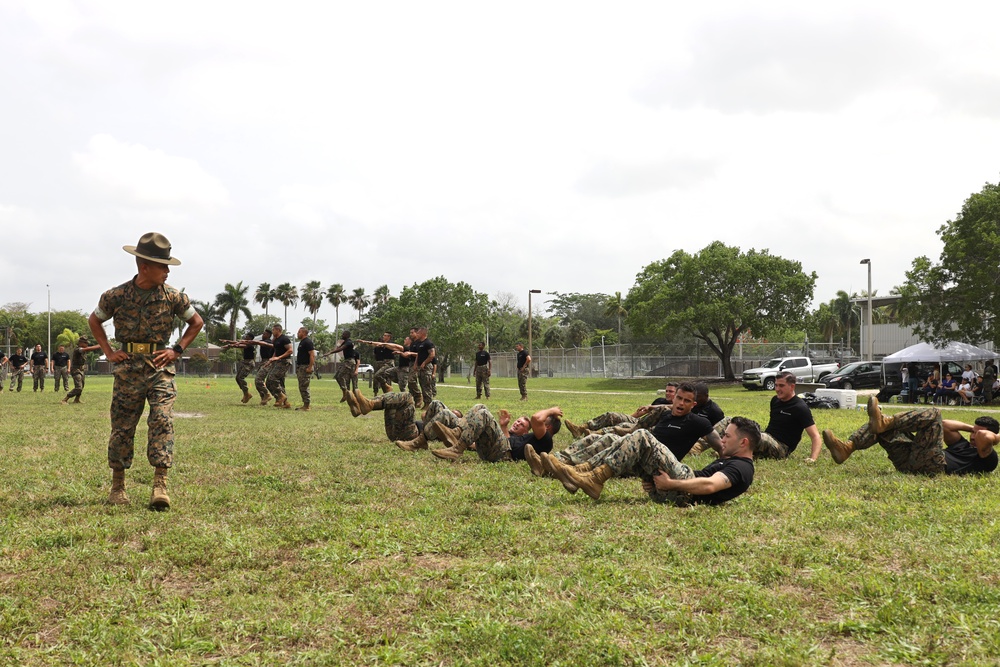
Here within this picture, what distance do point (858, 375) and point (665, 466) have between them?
102 feet

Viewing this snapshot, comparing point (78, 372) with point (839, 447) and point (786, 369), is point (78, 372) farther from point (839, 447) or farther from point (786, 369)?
point (786, 369)

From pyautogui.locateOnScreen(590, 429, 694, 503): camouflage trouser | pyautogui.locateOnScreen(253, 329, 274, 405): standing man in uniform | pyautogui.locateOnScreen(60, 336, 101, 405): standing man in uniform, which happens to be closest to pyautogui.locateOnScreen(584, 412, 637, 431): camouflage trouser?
pyautogui.locateOnScreen(590, 429, 694, 503): camouflage trouser

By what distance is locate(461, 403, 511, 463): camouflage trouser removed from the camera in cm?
898

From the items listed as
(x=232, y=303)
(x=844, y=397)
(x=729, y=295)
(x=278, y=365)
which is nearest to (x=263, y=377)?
(x=278, y=365)

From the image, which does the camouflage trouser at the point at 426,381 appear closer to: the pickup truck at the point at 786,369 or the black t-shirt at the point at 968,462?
the black t-shirt at the point at 968,462

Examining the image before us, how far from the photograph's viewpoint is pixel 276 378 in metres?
19.2

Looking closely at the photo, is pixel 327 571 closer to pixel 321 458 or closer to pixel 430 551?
pixel 430 551

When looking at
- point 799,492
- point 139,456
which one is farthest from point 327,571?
point 139,456

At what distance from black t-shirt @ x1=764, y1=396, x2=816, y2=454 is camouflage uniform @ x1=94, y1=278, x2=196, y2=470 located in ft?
23.4

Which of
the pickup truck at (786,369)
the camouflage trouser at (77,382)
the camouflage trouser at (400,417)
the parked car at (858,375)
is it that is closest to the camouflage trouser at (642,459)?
the camouflage trouser at (400,417)

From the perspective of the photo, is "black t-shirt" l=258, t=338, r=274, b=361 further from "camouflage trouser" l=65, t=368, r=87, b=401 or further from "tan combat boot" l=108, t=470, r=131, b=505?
"tan combat boot" l=108, t=470, r=131, b=505

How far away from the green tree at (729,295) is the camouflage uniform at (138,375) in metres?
39.9

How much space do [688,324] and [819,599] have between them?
42179 millimetres

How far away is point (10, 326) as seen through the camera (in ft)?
276
